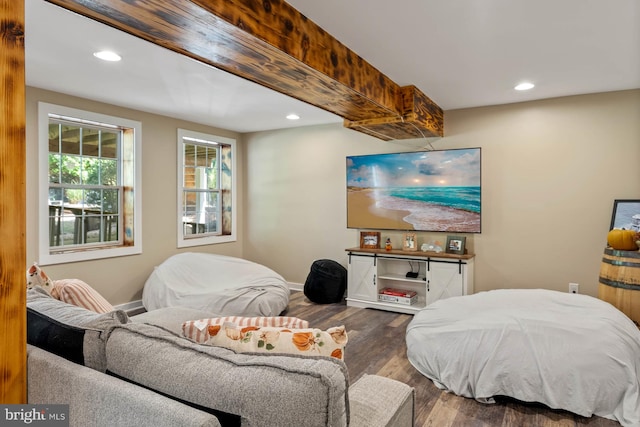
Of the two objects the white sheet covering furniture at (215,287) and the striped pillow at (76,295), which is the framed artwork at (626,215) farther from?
the striped pillow at (76,295)

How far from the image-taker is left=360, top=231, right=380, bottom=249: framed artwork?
5082 millimetres

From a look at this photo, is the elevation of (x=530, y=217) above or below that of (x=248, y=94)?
below

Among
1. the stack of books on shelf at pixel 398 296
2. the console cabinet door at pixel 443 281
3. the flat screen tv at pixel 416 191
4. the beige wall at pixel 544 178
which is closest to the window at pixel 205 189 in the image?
the beige wall at pixel 544 178

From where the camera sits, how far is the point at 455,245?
181 inches

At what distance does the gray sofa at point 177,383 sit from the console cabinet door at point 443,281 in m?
2.97

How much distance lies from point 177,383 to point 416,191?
4.15 metres

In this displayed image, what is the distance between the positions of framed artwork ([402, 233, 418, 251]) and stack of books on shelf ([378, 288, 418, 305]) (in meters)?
0.54

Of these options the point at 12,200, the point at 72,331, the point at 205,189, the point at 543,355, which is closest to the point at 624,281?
the point at 543,355

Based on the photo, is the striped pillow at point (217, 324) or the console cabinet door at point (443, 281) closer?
the striped pillow at point (217, 324)

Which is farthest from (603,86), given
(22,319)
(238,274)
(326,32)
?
(22,319)

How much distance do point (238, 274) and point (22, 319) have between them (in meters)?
3.69

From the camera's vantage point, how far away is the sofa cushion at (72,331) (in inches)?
53.6

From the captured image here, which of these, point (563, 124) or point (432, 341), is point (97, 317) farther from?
point (563, 124)

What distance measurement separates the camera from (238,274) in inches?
191
